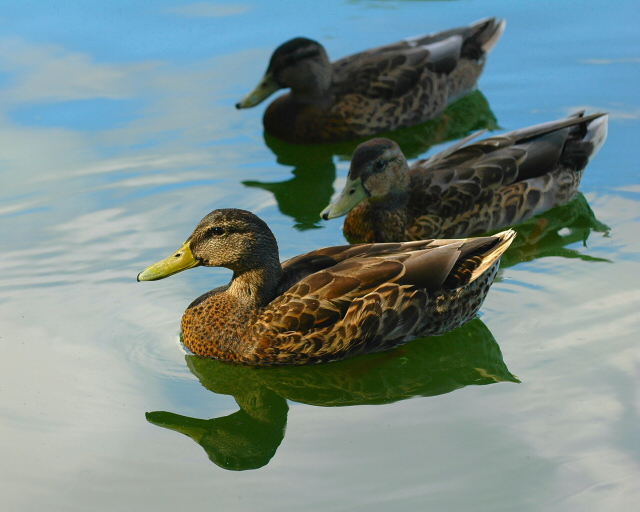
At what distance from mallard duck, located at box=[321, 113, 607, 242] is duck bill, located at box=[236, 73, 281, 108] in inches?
93.6

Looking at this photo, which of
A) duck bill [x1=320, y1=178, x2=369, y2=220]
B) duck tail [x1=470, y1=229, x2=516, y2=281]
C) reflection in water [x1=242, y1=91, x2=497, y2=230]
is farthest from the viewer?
reflection in water [x1=242, y1=91, x2=497, y2=230]

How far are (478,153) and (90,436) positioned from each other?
4.07 metres

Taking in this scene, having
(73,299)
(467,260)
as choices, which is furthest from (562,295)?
(73,299)

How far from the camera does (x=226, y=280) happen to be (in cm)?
730

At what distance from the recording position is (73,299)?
718 centimetres

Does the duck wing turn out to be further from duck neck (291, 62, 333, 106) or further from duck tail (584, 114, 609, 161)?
duck neck (291, 62, 333, 106)

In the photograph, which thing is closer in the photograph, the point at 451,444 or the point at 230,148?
the point at 451,444

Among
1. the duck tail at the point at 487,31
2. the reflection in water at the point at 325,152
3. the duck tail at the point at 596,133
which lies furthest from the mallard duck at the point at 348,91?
the duck tail at the point at 596,133

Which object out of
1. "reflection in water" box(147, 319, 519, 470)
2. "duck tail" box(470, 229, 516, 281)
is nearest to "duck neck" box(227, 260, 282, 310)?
"reflection in water" box(147, 319, 519, 470)

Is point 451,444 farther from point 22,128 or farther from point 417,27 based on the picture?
point 417,27

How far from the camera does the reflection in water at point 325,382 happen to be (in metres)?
5.73

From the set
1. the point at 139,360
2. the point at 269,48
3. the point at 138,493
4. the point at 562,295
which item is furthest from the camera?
the point at 269,48

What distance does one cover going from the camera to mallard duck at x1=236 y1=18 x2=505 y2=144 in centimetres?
985

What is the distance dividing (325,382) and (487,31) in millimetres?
6165
